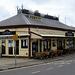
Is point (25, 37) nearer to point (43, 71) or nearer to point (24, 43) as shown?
point (24, 43)

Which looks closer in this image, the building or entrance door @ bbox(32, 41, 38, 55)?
the building

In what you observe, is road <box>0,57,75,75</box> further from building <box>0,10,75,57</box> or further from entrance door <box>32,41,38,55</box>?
entrance door <box>32,41,38,55</box>

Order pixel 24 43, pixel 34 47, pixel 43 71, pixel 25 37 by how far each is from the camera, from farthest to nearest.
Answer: pixel 34 47
pixel 24 43
pixel 25 37
pixel 43 71

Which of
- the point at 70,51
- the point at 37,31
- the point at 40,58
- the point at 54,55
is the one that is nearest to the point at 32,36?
the point at 37,31

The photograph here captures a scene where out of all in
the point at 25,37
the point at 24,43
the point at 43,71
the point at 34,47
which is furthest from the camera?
the point at 34,47

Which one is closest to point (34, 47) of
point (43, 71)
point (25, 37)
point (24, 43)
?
point (24, 43)

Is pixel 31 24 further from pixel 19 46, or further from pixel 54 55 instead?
pixel 54 55

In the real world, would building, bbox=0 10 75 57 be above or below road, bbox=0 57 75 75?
above

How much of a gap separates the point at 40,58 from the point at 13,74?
956 cm

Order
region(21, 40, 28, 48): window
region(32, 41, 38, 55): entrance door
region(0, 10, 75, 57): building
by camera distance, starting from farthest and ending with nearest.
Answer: region(32, 41, 38, 55): entrance door → region(21, 40, 28, 48): window → region(0, 10, 75, 57): building

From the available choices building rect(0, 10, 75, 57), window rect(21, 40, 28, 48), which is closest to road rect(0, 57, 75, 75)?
building rect(0, 10, 75, 57)

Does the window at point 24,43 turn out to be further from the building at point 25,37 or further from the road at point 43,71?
the road at point 43,71

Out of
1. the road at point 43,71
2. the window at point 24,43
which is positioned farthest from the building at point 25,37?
the road at point 43,71

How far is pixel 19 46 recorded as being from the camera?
71.7ft
